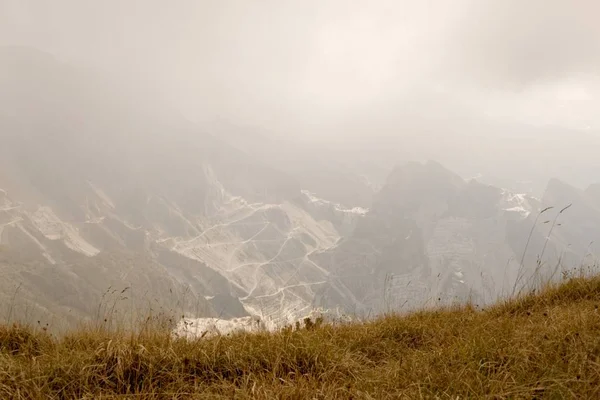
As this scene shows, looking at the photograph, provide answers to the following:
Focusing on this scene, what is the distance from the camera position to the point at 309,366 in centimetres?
443

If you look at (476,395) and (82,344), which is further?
(82,344)

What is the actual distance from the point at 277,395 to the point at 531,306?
20.4 ft

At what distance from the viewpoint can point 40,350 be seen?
15.5 ft

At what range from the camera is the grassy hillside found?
3.39 m

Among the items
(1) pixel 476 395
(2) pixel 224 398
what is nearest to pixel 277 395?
(2) pixel 224 398

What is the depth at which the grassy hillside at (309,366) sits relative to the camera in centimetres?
339

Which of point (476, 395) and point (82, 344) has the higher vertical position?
point (476, 395)

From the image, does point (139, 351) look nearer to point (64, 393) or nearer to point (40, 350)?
point (64, 393)

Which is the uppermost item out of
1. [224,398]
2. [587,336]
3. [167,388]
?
[587,336]

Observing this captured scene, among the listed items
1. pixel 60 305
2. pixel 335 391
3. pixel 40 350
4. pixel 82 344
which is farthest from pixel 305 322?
pixel 60 305

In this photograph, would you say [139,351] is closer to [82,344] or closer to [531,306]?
[82,344]

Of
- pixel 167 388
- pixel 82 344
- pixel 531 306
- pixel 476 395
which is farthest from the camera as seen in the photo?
pixel 531 306

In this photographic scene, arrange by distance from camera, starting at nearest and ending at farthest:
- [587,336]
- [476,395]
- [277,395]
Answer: [476,395] < [277,395] < [587,336]

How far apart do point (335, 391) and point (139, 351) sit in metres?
2.46
